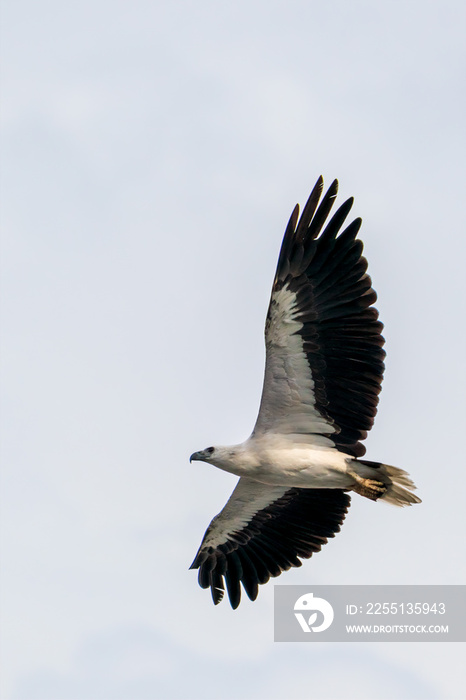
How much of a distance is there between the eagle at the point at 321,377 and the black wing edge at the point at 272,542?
0.17 feet

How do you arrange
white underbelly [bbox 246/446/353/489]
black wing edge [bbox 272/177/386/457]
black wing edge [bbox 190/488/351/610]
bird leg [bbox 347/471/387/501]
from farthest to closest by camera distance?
black wing edge [bbox 190/488/351/610]
bird leg [bbox 347/471/387/501]
white underbelly [bbox 246/446/353/489]
black wing edge [bbox 272/177/386/457]

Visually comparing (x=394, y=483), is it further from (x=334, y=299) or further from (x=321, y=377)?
(x=334, y=299)

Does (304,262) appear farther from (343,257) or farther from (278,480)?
(278,480)

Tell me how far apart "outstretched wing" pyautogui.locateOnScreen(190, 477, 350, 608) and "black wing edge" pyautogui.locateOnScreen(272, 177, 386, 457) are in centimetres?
228

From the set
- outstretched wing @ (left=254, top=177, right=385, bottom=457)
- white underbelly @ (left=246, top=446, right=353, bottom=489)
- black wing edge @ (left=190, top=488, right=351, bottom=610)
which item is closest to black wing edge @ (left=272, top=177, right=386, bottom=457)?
outstretched wing @ (left=254, top=177, right=385, bottom=457)

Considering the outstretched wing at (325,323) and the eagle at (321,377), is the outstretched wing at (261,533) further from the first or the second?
the outstretched wing at (325,323)

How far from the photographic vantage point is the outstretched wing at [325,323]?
51.8 ft

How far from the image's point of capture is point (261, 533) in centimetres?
1819

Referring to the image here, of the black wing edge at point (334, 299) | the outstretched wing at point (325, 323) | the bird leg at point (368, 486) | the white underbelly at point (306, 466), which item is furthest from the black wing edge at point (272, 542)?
the black wing edge at point (334, 299)

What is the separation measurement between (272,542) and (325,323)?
381 cm

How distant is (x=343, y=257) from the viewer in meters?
15.8

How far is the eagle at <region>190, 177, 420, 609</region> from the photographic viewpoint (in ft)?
51.9

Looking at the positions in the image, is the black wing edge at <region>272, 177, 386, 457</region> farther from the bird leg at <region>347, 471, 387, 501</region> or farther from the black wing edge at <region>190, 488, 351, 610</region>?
the black wing edge at <region>190, 488, 351, 610</region>

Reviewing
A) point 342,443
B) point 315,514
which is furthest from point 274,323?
point 315,514
